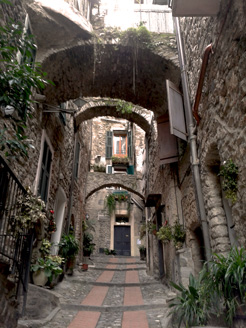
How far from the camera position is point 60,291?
6312 millimetres

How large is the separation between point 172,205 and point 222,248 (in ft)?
8.68

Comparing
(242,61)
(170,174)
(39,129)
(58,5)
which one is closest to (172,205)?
(170,174)

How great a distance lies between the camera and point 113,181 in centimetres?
1448

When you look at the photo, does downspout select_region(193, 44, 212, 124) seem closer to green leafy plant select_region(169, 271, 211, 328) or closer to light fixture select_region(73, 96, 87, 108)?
green leafy plant select_region(169, 271, 211, 328)

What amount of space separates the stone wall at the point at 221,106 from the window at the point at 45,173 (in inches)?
149

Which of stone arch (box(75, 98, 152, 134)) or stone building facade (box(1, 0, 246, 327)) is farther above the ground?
stone arch (box(75, 98, 152, 134))

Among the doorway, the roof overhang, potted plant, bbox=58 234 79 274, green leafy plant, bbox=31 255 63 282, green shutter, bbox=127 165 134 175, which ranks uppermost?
green shutter, bbox=127 165 134 175

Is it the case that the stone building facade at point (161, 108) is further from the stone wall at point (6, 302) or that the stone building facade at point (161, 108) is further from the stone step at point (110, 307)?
the stone step at point (110, 307)

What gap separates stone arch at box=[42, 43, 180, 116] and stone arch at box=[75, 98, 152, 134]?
7.99ft

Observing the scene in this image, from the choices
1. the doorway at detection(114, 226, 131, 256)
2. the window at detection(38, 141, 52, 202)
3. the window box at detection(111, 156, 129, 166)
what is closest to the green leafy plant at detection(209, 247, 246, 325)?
the window at detection(38, 141, 52, 202)

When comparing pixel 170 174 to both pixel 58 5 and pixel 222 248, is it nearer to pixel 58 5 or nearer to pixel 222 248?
pixel 222 248

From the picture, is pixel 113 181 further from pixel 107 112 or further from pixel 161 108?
pixel 161 108

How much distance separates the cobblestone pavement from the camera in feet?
14.2

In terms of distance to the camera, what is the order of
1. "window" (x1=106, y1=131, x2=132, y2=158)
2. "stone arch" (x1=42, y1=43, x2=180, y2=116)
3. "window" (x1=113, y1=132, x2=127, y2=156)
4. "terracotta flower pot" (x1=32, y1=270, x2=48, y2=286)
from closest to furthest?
"terracotta flower pot" (x1=32, y1=270, x2=48, y2=286)
"stone arch" (x1=42, y1=43, x2=180, y2=116)
"window" (x1=106, y1=131, x2=132, y2=158)
"window" (x1=113, y1=132, x2=127, y2=156)
